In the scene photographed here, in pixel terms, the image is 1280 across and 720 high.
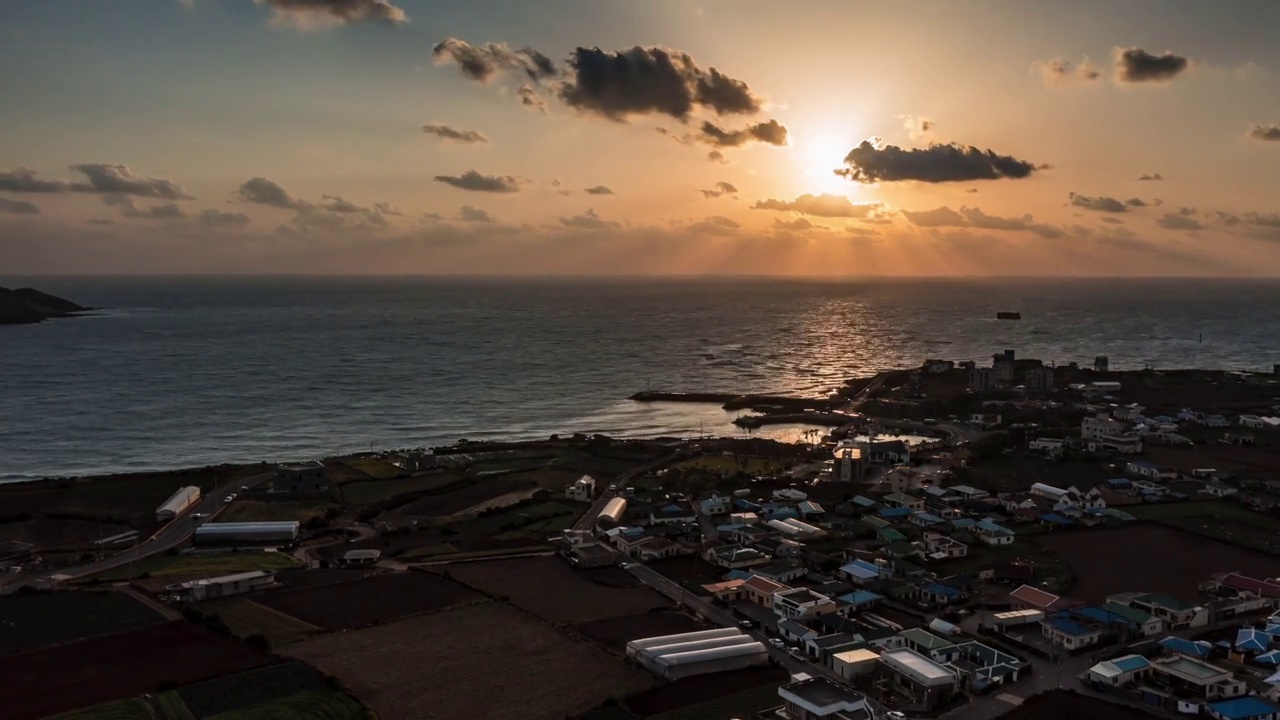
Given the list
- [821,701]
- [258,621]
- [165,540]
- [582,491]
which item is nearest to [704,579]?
[821,701]

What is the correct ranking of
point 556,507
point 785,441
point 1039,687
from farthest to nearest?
point 785,441, point 556,507, point 1039,687

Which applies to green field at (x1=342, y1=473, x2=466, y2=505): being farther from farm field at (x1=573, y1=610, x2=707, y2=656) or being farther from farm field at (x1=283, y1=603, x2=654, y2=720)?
farm field at (x1=573, y1=610, x2=707, y2=656)

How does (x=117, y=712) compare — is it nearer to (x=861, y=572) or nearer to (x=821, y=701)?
(x=821, y=701)

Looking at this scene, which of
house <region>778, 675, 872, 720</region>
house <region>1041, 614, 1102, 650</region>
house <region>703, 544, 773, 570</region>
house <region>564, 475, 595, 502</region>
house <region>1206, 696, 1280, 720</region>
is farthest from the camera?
house <region>564, 475, 595, 502</region>

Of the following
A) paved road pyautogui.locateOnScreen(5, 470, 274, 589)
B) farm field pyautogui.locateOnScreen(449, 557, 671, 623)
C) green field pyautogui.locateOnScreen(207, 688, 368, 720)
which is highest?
green field pyautogui.locateOnScreen(207, 688, 368, 720)

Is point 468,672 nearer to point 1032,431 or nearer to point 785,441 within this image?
point 785,441

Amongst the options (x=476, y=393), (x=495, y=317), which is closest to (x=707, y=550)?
→ (x=476, y=393)

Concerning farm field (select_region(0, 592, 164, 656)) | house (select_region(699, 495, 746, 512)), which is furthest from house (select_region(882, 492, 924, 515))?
farm field (select_region(0, 592, 164, 656))
